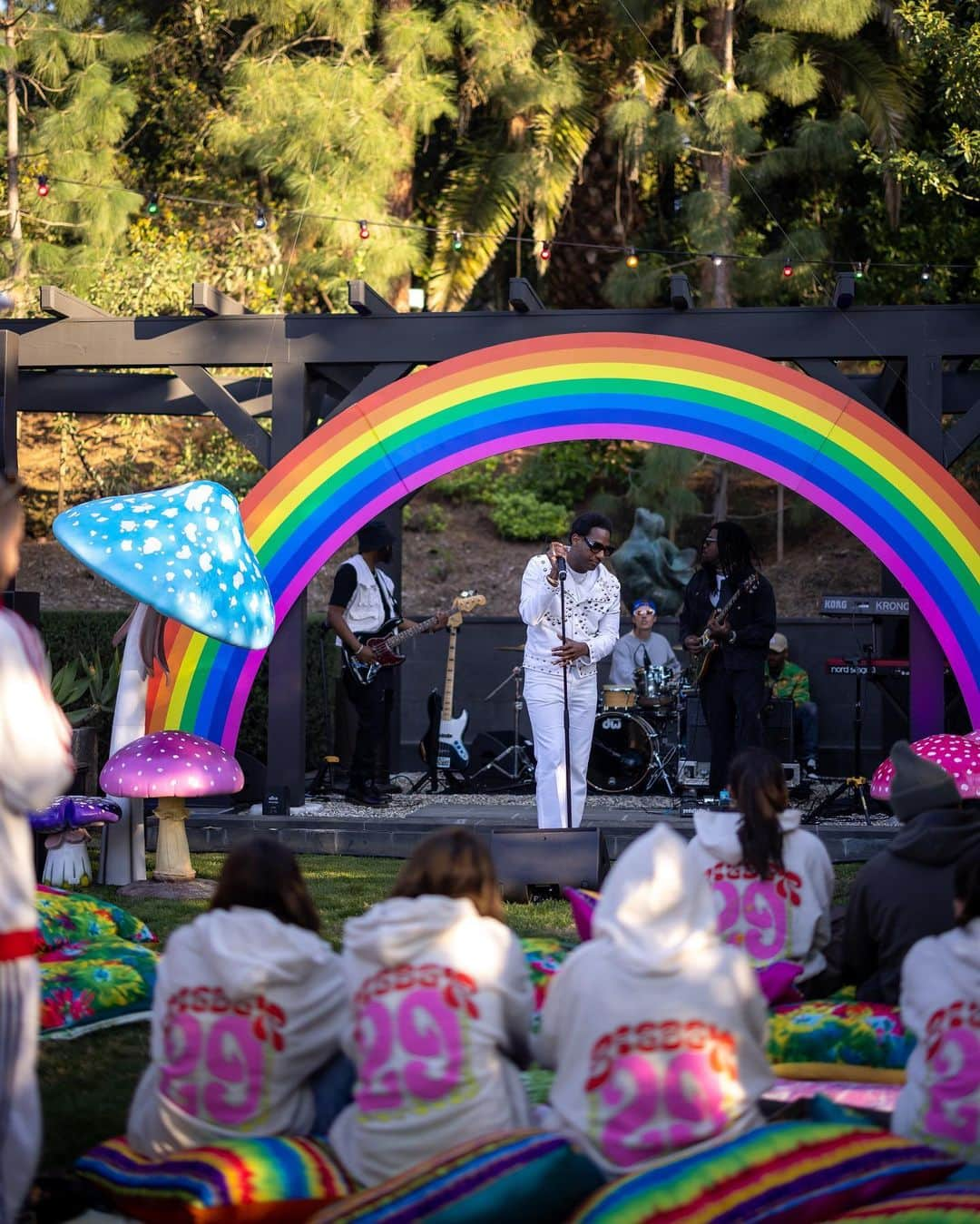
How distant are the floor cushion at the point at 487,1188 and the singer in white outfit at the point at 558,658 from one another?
14.8 feet

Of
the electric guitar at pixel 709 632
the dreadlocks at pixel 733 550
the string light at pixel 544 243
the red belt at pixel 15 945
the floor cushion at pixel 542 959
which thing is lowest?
the floor cushion at pixel 542 959

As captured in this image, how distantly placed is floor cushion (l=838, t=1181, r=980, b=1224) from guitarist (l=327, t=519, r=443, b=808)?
23.3ft

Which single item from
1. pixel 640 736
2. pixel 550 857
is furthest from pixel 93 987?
pixel 640 736

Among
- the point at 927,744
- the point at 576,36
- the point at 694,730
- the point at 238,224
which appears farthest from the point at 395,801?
the point at 576,36

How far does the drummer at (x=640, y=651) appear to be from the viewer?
12.0 m

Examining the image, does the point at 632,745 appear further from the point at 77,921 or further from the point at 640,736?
the point at 77,921

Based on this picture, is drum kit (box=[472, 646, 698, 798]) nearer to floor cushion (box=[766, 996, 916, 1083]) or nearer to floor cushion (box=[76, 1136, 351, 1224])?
floor cushion (box=[766, 996, 916, 1083])

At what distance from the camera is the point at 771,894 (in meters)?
4.92

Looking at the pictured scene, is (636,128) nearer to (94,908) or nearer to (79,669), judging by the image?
(79,669)

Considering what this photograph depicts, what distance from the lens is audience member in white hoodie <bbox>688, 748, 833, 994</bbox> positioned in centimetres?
486

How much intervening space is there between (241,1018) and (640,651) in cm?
860

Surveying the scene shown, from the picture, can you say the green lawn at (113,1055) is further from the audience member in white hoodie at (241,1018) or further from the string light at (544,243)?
the string light at (544,243)

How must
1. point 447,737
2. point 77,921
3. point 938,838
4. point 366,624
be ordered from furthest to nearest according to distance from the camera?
point 447,737
point 366,624
point 77,921
point 938,838

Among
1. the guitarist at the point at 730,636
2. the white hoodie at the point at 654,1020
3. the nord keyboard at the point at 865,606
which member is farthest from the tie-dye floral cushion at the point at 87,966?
the nord keyboard at the point at 865,606
